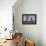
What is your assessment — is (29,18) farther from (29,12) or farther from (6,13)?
(6,13)

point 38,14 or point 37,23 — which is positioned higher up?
point 38,14

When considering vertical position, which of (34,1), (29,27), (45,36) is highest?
(34,1)

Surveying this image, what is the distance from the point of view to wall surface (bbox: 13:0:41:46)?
5672mm

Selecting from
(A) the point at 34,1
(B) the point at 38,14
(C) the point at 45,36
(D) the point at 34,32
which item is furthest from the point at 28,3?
(C) the point at 45,36

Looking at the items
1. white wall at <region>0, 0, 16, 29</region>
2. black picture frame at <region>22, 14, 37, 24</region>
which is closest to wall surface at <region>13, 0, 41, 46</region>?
black picture frame at <region>22, 14, 37, 24</region>

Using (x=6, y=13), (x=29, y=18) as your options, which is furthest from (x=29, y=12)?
(x=6, y=13)

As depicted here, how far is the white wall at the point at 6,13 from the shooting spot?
4457mm

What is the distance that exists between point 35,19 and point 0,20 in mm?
1860

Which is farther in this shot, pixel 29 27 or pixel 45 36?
pixel 29 27

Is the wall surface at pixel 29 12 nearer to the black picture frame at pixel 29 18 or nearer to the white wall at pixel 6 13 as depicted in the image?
the black picture frame at pixel 29 18

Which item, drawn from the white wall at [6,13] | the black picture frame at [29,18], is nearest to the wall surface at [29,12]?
the black picture frame at [29,18]

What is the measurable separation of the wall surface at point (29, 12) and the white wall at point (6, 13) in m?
1.17

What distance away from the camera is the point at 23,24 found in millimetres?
5707

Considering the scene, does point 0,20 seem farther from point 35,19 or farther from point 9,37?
point 35,19
